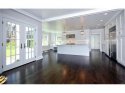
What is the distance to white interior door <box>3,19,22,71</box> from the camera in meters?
4.43

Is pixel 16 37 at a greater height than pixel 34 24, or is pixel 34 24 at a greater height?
pixel 34 24

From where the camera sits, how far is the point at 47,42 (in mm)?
13789

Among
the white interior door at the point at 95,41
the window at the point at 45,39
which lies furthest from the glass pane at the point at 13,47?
the white interior door at the point at 95,41

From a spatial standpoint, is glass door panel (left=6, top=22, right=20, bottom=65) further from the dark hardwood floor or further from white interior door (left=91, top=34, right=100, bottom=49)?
white interior door (left=91, top=34, right=100, bottom=49)

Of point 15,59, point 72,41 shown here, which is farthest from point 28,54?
point 72,41

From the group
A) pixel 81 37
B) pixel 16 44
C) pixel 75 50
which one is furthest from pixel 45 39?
pixel 16 44

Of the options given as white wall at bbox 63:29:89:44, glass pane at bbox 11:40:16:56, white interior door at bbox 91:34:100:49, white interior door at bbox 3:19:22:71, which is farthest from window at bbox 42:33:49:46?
glass pane at bbox 11:40:16:56

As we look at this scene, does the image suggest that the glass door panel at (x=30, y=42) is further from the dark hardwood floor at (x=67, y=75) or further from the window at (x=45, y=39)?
the window at (x=45, y=39)

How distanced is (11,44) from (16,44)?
325 mm
